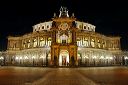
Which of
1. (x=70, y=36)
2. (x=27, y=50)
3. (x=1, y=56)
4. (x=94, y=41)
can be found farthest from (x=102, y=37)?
(x=1, y=56)

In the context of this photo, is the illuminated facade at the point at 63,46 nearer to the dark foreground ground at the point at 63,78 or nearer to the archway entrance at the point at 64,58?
the archway entrance at the point at 64,58

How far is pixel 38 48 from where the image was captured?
73.9 m

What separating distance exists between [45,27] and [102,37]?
944 inches

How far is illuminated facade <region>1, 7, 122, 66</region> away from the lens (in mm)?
62719

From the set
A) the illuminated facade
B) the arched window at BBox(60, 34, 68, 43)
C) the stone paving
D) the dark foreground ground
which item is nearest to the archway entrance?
the illuminated facade

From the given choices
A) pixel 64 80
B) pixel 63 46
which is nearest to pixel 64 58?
pixel 63 46

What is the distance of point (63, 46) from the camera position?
62.5 m

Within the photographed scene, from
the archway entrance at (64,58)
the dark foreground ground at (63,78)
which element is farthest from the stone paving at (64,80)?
the archway entrance at (64,58)

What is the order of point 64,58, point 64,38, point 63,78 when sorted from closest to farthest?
1. point 63,78
2. point 64,38
3. point 64,58

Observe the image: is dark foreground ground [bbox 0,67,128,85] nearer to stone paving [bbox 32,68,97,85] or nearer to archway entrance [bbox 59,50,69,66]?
stone paving [bbox 32,68,97,85]

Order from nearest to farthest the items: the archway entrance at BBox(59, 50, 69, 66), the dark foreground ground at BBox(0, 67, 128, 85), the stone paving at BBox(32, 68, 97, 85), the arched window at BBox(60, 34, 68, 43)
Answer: the stone paving at BBox(32, 68, 97, 85), the dark foreground ground at BBox(0, 67, 128, 85), the arched window at BBox(60, 34, 68, 43), the archway entrance at BBox(59, 50, 69, 66)

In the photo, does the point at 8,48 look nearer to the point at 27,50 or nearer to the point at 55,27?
the point at 27,50

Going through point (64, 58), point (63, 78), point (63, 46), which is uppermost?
point (63, 46)

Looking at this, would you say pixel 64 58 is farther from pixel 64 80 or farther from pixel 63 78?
pixel 64 80
